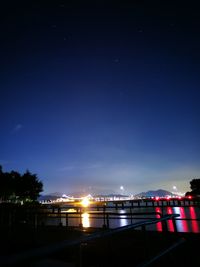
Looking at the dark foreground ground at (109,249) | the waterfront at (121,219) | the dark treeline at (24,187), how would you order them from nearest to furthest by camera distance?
1. the dark foreground ground at (109,249)
2. the waterfront at (121,219)
3. the dark treeline at (24,187)

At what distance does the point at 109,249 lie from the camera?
818 cm

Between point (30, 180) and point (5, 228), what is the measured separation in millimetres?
70990

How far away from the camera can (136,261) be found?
7586mm

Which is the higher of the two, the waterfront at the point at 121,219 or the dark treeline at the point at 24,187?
the dark treeline at the point at 24,187

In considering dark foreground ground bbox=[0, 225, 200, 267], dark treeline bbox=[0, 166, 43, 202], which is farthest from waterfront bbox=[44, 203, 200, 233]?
dark treeline bbox=[0, 166, 43, 202]

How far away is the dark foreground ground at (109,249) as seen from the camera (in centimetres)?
264

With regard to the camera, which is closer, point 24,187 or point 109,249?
point 109,249

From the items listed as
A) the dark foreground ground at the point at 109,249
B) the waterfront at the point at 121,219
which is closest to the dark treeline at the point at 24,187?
the waterfront at the point at 121,219

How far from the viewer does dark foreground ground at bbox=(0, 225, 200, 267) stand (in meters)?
2.64

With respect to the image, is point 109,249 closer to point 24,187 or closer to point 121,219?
point 121,219

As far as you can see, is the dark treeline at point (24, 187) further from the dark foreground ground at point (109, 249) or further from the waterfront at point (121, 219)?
the dark foreground ground at point (109, 249)

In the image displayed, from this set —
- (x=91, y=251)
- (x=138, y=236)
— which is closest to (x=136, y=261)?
(x=91, y=251)

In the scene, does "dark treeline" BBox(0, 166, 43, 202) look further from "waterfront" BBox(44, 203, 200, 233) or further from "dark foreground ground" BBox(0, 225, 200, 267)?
"dark foreground ground" BBox(0, 225, 200, 267)

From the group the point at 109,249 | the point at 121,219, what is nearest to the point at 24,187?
the point at 121,219
